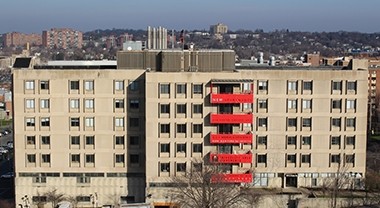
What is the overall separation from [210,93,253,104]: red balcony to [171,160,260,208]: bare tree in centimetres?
673

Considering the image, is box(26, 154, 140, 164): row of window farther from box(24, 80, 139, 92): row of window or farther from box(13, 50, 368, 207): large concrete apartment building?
box(24, 80, 139, 92): row of window

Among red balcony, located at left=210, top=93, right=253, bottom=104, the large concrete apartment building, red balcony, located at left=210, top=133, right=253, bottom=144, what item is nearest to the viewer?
red balcony, located at left=210, top=93, right=253, bottom=104

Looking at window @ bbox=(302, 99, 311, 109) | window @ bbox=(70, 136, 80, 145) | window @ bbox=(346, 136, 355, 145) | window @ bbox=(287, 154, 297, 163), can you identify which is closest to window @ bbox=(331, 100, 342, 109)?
window @ bbox=(302, 99, 311, 109)

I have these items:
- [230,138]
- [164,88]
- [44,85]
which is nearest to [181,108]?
[164,88]

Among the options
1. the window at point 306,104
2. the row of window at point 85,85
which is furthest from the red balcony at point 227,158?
the row of window at point 85,85

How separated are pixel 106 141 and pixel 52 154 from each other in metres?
5.93

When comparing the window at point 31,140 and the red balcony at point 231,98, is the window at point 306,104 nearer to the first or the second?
the red balcony at point 231,98

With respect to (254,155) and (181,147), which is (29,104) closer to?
(181,147)

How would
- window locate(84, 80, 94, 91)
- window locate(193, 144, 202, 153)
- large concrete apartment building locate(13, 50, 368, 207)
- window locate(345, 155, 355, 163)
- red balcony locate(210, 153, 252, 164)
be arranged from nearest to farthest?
1. red balcony locate(210, 153, 252, 164)
2. window locate(193, 144, 202, 153)
3. large concrete apartment building locate(13, 50, 368, 207)
4. window locate(84, 80, 94, 91)
5. window locate(345, 155, 355, 163)

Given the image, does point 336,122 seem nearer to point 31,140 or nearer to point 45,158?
point 45,158

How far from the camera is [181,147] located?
68.9m

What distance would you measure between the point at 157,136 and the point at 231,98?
8.68 meters

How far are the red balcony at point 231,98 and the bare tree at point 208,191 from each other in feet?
22.1

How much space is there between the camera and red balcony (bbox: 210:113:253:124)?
6750 centimetres
